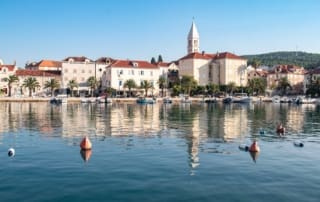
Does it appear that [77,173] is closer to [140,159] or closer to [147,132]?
[140,159]

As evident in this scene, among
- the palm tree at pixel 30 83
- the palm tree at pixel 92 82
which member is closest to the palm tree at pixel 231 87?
the palm tree at pixel 92 82

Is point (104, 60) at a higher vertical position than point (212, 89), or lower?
higher

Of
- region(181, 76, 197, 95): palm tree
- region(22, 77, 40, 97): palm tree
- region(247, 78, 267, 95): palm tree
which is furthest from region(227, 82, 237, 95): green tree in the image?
region(22, 77, 40, 97): palm tree

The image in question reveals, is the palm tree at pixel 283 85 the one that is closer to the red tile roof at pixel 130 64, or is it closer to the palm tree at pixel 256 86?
the palm tree at pixel 256 86

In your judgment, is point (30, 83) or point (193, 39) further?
point (193, 39)

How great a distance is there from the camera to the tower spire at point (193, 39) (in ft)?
529

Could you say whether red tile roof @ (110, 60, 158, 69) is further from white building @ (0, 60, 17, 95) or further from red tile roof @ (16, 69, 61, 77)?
white building @ (0, 60, 17, 95)

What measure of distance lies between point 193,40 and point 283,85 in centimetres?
3868

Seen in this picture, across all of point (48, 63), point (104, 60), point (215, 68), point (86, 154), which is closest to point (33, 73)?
point (48, 63)

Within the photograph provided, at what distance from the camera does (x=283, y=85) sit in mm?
154500

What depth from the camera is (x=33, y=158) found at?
75.1ft

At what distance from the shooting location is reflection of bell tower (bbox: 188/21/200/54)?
161250mm

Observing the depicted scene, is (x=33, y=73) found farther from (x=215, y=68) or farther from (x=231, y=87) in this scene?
(x=231, y=87)

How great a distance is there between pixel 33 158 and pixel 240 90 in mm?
120199
